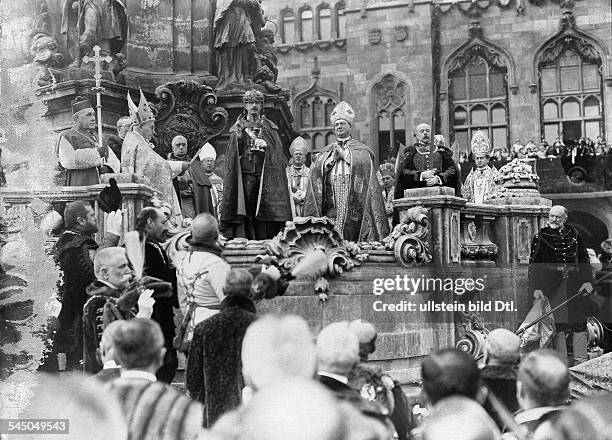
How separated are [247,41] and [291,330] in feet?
41.4

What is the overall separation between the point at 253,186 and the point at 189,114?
3833mm

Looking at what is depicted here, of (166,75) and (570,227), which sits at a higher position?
(166,75)

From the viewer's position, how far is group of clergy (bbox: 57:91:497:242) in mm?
12992

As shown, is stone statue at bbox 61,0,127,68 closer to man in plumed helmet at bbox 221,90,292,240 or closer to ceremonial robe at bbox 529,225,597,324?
man in plumed helmet at bbox 221,90,292,240

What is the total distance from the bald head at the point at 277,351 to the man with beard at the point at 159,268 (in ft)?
12.2

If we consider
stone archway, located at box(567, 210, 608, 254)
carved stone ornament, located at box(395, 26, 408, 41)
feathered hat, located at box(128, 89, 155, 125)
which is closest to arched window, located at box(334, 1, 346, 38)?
carved stone ornament, located at box(395, 26, 408, 41)

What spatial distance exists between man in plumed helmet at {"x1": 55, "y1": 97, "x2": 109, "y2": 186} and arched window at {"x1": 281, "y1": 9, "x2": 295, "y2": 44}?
31.0m

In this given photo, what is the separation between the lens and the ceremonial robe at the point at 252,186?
43.8ft

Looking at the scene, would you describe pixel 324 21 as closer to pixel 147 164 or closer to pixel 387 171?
pixel 387 171

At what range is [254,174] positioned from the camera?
13500 millimetres

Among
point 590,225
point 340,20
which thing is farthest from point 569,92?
point 340,20

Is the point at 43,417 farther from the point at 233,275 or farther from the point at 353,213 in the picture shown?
the point at 353,213

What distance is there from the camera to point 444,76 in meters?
40.7

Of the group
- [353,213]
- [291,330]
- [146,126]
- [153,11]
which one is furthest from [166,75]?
[291,330]
